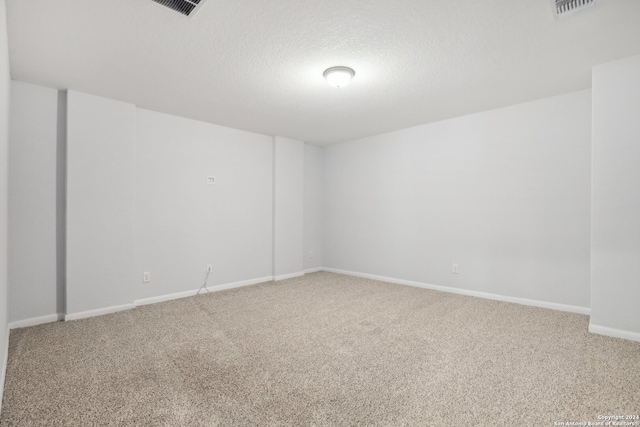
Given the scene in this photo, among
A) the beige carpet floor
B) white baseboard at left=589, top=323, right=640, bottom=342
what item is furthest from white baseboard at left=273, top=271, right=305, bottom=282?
white baseboard at left=589, top=323, right=640, bottom=342

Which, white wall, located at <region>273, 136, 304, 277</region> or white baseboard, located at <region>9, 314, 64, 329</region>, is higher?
white wall, located at <region>273, 136, 304, 277</region>

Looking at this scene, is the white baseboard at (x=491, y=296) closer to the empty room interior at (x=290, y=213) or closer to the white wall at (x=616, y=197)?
the empty room interior at (x=290, y=213)

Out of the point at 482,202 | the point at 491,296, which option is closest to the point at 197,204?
the point at 482,202

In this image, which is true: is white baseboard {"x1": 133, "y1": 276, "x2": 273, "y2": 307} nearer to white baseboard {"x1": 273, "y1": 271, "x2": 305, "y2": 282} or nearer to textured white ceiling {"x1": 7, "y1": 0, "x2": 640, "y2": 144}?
white baseboard {"x1": 273, "y1": 271, "x2": 305, "y2": 282}

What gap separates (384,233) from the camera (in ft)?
16.9

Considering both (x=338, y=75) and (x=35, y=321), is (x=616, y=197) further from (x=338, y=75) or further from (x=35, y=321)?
(x=35, y=321)

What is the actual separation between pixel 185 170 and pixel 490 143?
162 inches

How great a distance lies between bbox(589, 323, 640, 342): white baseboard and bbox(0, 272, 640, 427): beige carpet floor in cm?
12

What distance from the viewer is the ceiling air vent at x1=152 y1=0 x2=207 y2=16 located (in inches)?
A: 75.1

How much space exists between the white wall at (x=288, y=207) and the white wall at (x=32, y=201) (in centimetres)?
289

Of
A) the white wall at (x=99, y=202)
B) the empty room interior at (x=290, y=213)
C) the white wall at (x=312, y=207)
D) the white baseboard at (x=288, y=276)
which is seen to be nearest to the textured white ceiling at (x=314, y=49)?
the empty room interior at (x=290, y=213)

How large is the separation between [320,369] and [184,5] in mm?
2572

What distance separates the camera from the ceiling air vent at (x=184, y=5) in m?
1.91

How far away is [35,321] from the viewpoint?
123 inches
